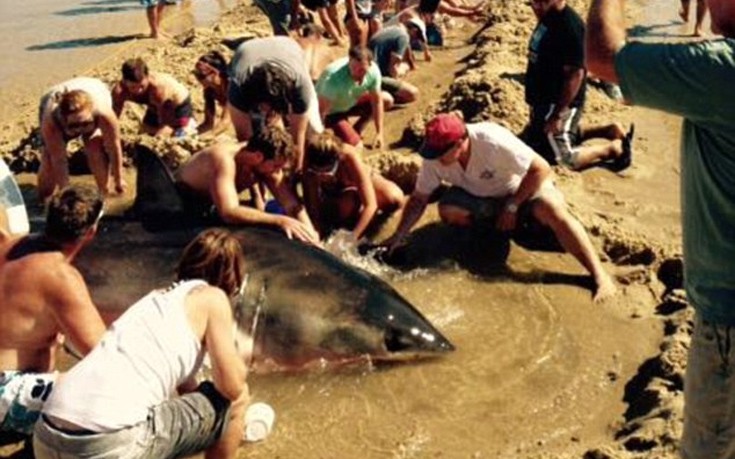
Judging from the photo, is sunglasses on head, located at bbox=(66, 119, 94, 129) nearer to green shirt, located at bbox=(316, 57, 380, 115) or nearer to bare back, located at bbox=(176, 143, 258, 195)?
bare back, located at bbox=(176, 143, 258, 195)

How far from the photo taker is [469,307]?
23.1 feet

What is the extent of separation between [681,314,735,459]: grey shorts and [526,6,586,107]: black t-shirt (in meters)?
5.94

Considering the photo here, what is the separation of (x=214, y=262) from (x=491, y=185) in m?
3.40

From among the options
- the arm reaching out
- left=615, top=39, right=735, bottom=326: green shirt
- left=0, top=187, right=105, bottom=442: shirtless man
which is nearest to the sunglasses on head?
left=0, top=187, right=105, bottom=442: shirtless man

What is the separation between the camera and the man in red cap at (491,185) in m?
7.08

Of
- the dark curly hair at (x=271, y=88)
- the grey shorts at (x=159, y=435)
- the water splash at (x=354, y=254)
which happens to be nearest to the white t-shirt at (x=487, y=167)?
the water splash at (x=354, y=254)

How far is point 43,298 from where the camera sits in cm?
495

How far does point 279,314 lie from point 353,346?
556mm

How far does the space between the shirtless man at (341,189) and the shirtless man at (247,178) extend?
0.33 metres

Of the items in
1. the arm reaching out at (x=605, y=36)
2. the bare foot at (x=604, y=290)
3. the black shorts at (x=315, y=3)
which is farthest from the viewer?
the black shorts at (x=315, y=3)

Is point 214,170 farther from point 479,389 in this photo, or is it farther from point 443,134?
point 479,389

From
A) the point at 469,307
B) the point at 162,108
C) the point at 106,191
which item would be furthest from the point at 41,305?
the point at 162,108

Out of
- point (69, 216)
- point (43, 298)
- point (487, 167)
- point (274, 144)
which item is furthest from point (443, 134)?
point (43, 298)

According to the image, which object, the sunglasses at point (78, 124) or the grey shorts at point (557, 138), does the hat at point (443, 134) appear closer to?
the grey shorts at point (557, 138)
